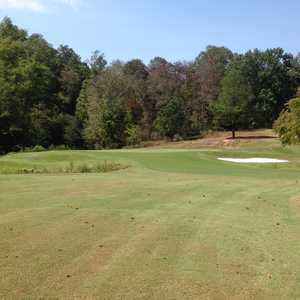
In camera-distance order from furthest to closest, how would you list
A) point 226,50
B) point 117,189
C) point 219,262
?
point 226,50
point 117,189
point 219,262

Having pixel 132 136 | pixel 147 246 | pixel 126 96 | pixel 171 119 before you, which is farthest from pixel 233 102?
pixel 147 246

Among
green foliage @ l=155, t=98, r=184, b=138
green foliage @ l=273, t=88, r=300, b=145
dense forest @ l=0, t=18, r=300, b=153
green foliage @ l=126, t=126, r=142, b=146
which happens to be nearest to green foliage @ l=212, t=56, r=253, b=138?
dense forest @ l=0, t=18, r=300, b=153

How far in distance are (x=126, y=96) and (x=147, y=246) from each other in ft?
234

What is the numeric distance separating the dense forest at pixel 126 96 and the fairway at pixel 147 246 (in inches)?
2124

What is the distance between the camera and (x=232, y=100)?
71.8 m

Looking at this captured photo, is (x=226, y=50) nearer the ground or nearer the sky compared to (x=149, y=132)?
nearer the sky

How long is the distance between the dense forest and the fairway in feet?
177

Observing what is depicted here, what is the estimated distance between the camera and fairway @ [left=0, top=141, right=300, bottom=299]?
19.1 ft

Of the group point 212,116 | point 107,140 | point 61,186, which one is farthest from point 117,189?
point 212,116

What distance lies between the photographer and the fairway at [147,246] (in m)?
5.81

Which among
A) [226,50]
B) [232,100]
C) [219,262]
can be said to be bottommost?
[219,262]

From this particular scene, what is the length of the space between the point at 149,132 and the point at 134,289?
235 feet

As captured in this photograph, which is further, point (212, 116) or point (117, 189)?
point (212, 116)

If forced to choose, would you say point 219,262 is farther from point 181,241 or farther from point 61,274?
point 61,274
